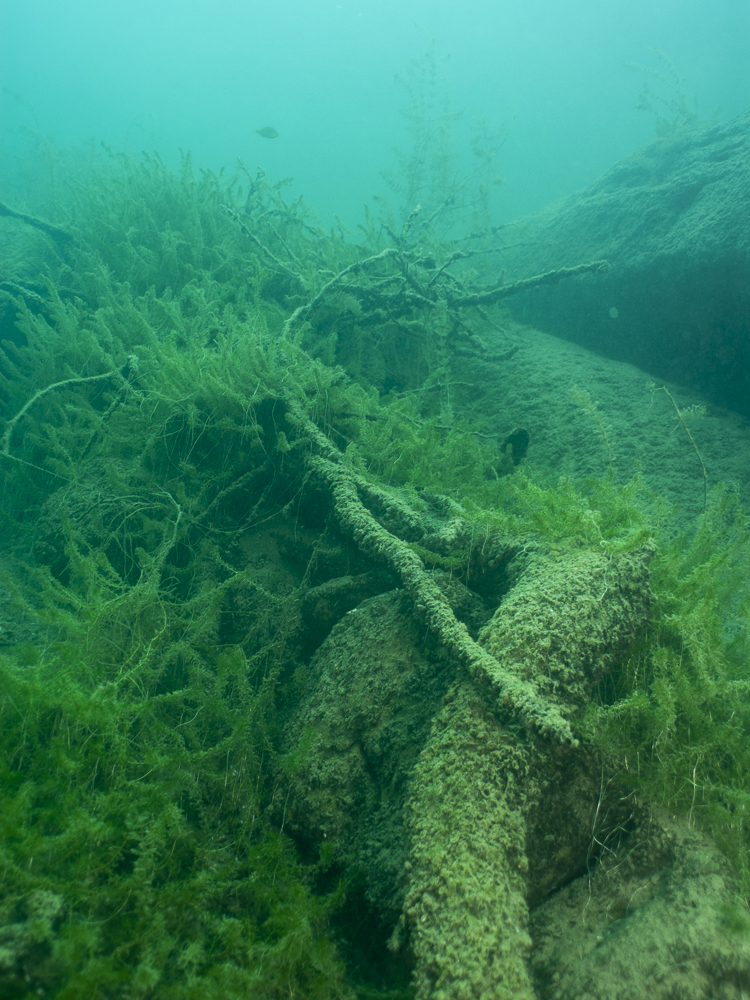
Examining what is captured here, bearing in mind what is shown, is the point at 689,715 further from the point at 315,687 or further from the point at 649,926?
the point at 315,687

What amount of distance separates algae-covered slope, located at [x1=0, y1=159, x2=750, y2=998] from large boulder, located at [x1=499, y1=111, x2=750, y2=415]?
204cm

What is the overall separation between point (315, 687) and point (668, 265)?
563 cm

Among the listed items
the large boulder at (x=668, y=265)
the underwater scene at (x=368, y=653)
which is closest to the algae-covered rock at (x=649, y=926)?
the underwater scene at (x=368, y=653)

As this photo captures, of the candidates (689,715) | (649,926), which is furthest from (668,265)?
(649,926)

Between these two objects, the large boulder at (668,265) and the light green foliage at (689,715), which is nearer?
the light green foliage at (689,715)

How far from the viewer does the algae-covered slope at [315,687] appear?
1.32 metres

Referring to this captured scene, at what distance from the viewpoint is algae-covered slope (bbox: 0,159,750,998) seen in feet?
4.34

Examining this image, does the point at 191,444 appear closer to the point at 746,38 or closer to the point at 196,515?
the point at 196,515

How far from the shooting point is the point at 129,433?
10.7 ft

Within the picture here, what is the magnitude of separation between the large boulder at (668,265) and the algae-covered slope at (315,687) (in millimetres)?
2036

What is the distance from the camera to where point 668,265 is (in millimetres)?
5262

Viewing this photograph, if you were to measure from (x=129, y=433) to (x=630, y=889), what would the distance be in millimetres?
A: 3342

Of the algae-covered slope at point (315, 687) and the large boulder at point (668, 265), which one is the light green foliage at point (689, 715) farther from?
the large boulder at point (668, 265)

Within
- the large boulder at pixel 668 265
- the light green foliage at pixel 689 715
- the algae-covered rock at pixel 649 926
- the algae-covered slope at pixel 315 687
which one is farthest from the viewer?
the large boulder at pixel 668 265
